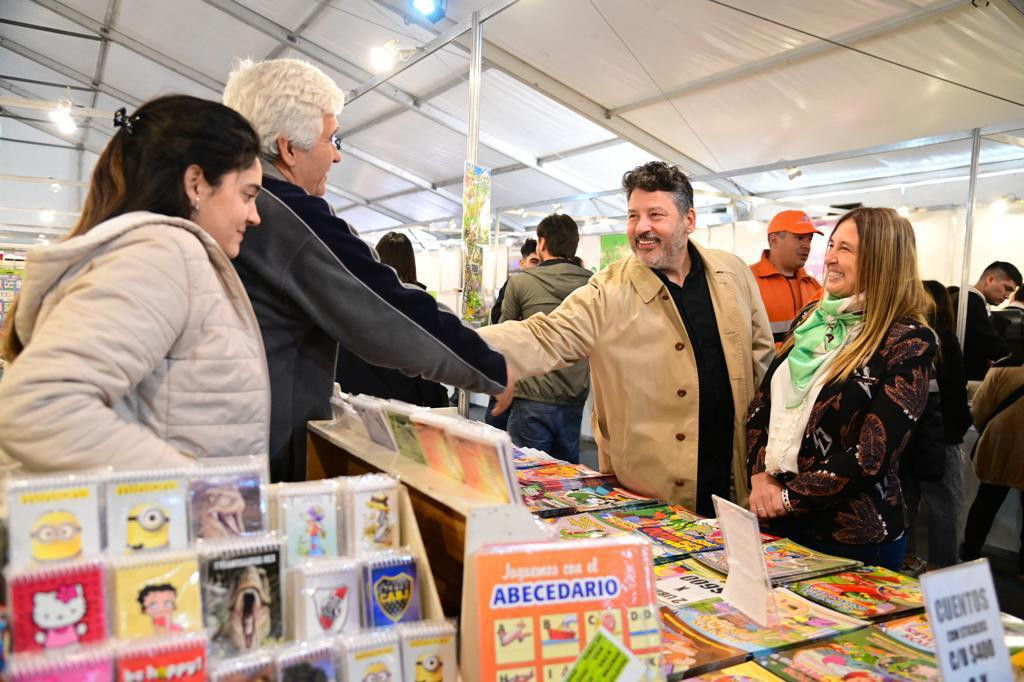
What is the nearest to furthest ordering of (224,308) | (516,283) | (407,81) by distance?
(224,308)
(516,283)
(407,81)

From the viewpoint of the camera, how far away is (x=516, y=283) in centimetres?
421

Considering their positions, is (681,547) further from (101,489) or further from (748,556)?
(101,489)

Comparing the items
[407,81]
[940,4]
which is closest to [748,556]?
[940,4]

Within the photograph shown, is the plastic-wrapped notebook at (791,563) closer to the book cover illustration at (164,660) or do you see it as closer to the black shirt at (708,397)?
the black shirt at (708,397)

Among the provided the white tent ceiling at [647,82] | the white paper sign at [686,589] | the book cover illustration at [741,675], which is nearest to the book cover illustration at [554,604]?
the book cover illustration at [741,675]

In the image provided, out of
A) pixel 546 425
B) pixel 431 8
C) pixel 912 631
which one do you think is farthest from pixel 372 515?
pixel 431 8

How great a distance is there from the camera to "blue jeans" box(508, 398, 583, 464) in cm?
402

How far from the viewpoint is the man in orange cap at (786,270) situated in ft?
12.2

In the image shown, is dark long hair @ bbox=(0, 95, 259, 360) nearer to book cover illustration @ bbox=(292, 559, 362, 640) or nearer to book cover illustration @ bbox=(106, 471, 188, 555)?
book cover illustration @ bbox=(106, 471, 188, 555)

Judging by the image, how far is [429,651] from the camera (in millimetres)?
950

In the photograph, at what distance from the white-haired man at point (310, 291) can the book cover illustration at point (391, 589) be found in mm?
634

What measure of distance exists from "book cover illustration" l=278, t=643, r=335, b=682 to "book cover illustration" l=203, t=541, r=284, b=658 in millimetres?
48

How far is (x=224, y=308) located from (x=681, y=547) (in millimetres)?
1231

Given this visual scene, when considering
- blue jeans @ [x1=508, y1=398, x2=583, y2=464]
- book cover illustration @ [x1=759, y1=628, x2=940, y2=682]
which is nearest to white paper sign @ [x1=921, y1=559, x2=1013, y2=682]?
book cover illustration @ [x1=759, y1=628, x2=940, y2=682]
